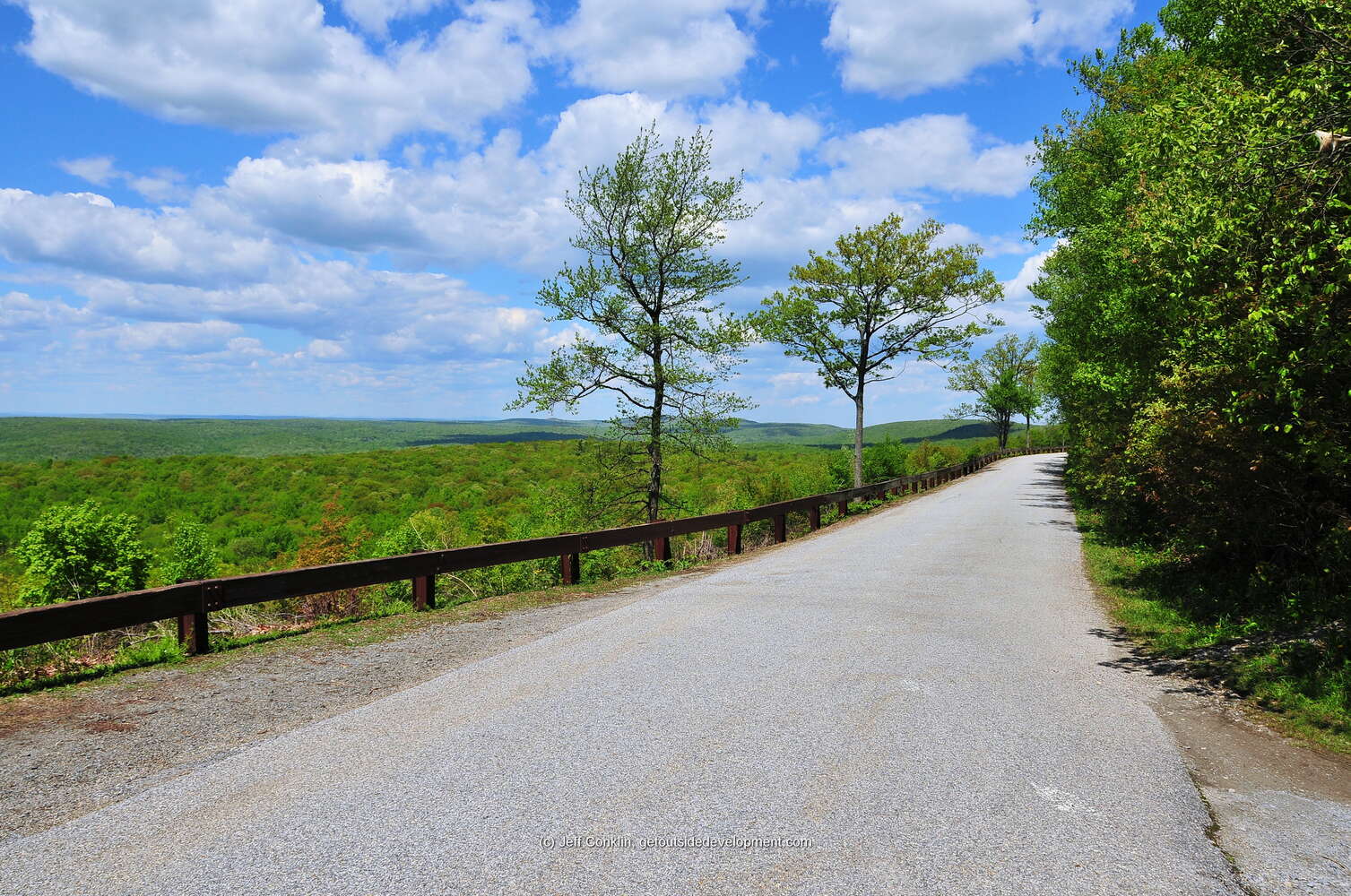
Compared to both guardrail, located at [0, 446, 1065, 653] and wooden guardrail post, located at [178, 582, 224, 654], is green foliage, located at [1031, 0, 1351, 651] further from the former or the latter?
wooden guardrail post, located at [178, 582, 224, 654]

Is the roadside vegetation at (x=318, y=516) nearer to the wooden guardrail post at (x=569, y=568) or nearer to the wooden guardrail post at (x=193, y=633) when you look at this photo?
the wooden guardrail post at (x=193, y=633)

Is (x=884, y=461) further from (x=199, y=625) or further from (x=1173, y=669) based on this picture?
(x=199, y=625)

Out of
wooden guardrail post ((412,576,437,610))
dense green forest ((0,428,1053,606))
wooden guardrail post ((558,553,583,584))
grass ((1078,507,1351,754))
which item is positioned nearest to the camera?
grass ((1078,507,1351,754))

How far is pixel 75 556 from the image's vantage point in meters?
21.2

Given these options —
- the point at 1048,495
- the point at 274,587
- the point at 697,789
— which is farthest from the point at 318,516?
the point at 697,789

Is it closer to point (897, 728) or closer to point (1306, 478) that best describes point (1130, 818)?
point (897, 728)

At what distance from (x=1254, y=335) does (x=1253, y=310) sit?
11.1 inches

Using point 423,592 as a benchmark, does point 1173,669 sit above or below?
below

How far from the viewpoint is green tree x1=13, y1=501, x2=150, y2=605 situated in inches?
819

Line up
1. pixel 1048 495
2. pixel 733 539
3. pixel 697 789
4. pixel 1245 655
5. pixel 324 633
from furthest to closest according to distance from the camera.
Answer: pixel 1048 495 < pixel 733 539 < pixel 324 633 < pixel 1245 655 < pixel 697 789

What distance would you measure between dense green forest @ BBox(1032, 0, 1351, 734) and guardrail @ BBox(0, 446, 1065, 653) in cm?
751

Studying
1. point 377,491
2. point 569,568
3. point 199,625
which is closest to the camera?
point 199,625

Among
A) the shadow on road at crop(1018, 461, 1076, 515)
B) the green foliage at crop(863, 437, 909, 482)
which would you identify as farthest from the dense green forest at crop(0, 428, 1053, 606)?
the shadow on road at crop(1018, 461, 1076, 515)

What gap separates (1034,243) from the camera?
72.3ft
